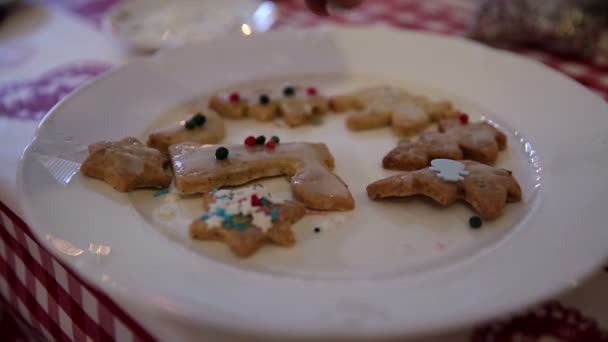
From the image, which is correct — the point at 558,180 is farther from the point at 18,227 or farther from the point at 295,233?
the point at 18,227

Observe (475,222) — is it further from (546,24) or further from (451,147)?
(546,24)

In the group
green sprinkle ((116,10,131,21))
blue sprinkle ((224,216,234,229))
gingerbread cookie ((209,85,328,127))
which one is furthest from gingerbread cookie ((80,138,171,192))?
green sprinkle ((116,10,131,21))

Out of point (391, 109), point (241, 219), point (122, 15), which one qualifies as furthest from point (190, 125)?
point (122, 15)

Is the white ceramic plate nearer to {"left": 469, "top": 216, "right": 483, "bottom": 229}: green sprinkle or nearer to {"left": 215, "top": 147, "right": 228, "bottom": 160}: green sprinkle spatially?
{"left": 469, "top": 216, "right": 483, "bottom": 229}: green sprinkle

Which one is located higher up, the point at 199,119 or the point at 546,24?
the point at 546,24

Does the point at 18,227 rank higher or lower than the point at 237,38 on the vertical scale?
lower

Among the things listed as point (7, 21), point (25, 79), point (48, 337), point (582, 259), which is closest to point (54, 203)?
point (48, 337)
